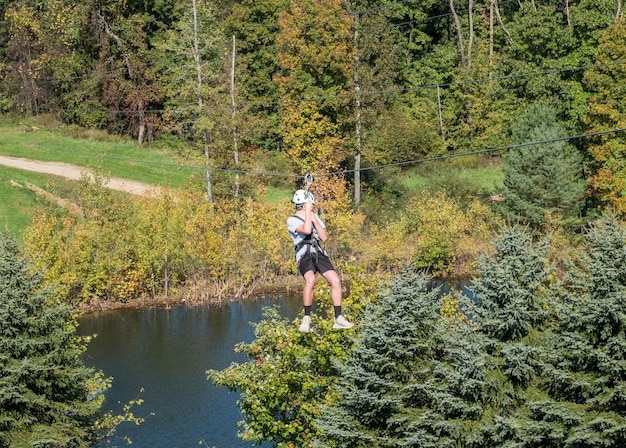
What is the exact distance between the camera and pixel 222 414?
98.2 feet

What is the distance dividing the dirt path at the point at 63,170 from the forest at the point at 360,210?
440 centimetres

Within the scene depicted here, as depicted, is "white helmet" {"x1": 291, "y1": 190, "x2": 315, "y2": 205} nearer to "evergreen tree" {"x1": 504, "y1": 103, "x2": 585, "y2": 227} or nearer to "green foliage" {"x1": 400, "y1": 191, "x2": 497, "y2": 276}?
"green foliage" {"x1": 400, "y1": 191, "x2": 497, "y2": 276}

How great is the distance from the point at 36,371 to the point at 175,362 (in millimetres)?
14196

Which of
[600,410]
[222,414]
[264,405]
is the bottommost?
[222,414]

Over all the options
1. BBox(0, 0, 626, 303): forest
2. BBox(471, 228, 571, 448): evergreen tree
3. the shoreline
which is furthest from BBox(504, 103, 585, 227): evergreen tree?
BBox(471, 228, 571, 448): evergreen tree

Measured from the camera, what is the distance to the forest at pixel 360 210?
17828mm

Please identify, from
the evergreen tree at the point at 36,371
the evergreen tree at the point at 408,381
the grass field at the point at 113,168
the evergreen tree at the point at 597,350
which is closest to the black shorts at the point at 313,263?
the evergreen tree at the point at 408,381

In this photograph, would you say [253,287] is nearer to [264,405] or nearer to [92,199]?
[92,199]

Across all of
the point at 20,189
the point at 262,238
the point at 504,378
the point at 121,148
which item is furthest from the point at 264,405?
the point at 121,148

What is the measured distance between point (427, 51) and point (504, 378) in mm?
61588

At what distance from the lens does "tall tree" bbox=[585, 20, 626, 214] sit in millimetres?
49594

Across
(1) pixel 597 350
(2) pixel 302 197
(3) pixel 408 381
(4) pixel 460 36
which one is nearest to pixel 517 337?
(1) pixel 597 350

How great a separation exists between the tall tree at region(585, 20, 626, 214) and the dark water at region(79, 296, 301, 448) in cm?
1839

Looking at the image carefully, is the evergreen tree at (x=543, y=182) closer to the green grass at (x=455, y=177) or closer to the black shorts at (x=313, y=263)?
the green grass at (x=455, y=177)
